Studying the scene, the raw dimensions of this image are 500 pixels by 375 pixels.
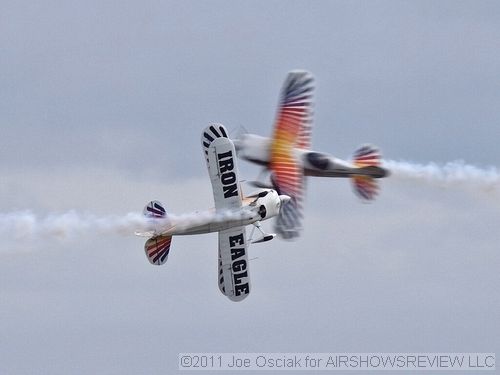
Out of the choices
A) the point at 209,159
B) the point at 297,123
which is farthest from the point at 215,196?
the point at 297,123

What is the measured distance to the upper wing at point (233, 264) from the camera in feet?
209

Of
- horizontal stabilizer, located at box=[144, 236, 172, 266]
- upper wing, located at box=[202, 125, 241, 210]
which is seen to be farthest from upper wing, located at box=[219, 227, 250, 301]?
horizontal stabilizer, located at box=[144, 236, 172, 266]

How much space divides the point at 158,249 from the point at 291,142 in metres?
7.01

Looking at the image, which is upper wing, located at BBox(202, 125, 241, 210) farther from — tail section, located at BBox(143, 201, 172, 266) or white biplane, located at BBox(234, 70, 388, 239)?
white biplane, located at BBox(234, 70, 388, 239)

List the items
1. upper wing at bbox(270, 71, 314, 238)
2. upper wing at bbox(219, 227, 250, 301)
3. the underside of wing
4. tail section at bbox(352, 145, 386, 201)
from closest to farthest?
upper wing at bbox(219, 227, 250, 301)
upper wing at bbox(270, 71, 314, 238)
the underside of wing
tail section at bbox(352, 145, 386, 201)

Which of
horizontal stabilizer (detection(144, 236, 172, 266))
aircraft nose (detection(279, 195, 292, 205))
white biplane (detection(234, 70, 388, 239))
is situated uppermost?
white biplane (detection(234, 70, 388, 239))

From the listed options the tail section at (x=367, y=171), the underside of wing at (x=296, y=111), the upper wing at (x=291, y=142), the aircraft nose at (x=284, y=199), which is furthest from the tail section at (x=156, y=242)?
the tail section at (x=367, y=171)

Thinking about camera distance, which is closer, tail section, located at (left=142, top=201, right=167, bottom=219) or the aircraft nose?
tail section, located at (left=142, top=201, right=167, bottom=219)

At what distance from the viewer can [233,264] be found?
64.3m

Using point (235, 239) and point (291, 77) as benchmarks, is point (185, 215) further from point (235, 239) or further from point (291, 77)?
point (291, 77)

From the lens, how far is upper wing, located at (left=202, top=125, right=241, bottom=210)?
207 ft

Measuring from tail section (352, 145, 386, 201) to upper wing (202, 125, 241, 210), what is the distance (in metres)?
7.03

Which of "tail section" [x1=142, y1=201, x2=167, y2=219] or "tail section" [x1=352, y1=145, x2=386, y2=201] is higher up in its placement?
"tail section" [x1=352, y1=145, x2=386, y2=201]

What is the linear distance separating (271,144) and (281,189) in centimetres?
183
